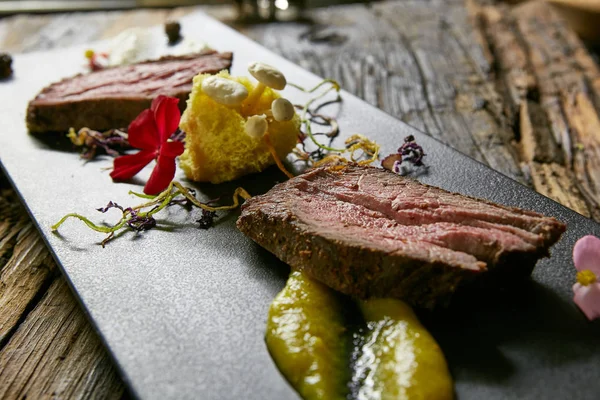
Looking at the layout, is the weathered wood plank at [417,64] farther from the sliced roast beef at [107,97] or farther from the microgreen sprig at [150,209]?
the microgreen sprig at [150,209]

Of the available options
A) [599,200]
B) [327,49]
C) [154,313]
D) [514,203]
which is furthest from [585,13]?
[154,313]

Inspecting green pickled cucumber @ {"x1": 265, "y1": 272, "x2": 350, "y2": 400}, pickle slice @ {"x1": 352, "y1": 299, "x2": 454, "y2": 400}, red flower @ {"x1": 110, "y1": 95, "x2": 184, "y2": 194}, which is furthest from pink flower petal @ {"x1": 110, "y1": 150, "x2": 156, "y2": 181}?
pickle slice @ {"x1": 352, "y1": 299, "x2": 454, "y2": 400}

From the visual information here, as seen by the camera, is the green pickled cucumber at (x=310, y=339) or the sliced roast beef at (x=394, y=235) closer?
the green pickled cucumber at (x=310, y=339)

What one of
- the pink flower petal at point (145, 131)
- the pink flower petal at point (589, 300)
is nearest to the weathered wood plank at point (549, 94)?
the pink flower petal at point (589, 300)

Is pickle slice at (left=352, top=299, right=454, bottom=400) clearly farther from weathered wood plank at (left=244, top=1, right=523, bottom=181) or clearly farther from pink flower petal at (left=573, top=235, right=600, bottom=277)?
weathered wood plank at (left=244, top=1, right=523, bottom=181)

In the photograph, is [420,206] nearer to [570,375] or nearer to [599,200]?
[570,375]

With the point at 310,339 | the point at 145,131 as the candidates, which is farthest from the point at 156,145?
the point at 310,339

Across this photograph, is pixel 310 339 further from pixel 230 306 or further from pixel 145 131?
pixel 145 131

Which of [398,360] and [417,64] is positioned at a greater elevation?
[398,360]
